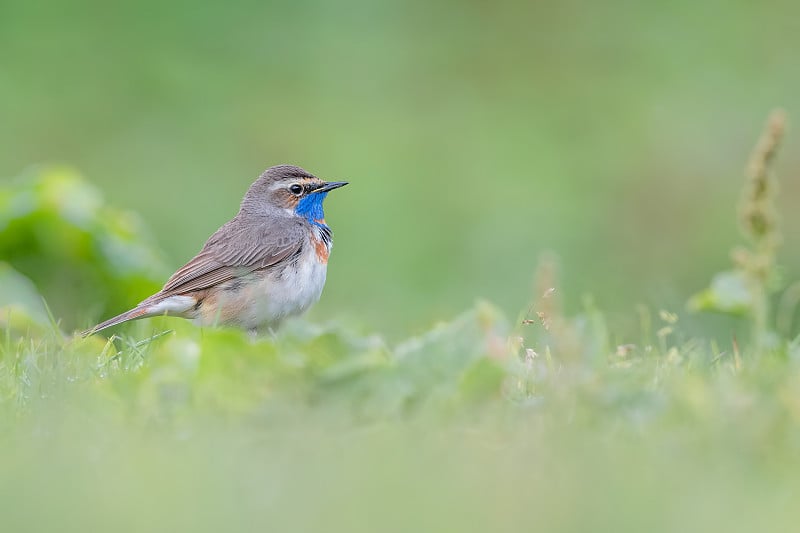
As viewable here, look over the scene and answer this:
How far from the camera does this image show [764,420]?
450 centimetres

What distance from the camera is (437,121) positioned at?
19516 mm

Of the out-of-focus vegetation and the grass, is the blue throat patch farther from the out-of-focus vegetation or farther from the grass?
the grass

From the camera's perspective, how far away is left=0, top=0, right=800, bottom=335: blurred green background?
52.0ft

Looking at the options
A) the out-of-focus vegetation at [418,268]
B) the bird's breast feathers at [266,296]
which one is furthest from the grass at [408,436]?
the bird's breast feathers at [266,296]

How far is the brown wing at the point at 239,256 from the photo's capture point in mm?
7910

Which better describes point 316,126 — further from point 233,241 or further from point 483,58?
point 233,241

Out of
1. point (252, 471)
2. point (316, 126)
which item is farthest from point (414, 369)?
point (316, 126)

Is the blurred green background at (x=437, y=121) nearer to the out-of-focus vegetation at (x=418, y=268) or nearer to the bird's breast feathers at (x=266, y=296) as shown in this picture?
the out-of-focus vegetation at (x=418, y=268)

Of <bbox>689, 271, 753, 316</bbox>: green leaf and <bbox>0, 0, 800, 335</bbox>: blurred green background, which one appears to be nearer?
<bbox>689, 271, 753, 316</bbox>: green leaf

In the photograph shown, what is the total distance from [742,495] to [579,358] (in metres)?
0.80

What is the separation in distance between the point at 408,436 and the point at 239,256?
3614 millimetres

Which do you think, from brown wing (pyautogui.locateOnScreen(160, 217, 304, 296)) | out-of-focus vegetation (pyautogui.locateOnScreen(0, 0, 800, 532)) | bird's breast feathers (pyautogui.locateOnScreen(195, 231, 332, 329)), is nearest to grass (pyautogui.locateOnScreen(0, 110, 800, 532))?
out-of-focus vegetation (pyautogui.locateOnScreen(0, 0, 800, 532))

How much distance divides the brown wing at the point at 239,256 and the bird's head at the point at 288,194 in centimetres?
36

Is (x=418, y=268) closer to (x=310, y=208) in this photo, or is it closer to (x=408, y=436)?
(x=310, y=208)
